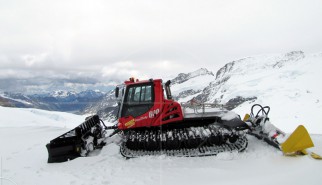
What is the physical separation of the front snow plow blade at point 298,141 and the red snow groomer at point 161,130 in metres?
0.62

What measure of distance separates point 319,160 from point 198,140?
10.2 feet

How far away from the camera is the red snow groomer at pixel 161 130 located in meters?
7.89

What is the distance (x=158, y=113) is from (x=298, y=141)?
4.07 m

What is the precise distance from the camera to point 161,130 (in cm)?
871

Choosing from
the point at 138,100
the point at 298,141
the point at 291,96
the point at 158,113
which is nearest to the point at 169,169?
the point at 158,113

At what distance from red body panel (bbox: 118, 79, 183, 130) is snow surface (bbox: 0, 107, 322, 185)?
1236 mm

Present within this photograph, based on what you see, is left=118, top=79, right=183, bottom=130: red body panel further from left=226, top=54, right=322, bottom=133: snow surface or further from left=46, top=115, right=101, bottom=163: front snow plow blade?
left=226, top=54, right=322, bottom=133: snow surface

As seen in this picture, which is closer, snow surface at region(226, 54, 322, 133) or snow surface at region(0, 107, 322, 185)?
snow surface at region(0, 107, 322, 185)

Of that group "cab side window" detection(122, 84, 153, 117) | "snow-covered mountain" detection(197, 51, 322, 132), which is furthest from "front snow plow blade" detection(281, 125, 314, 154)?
"cab side window" detection(122, 84, 153, 117)

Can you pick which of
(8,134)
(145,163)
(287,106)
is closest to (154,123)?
(145,163)

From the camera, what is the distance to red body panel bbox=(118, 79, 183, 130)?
851 cm

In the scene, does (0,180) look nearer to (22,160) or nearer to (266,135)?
(22,160)

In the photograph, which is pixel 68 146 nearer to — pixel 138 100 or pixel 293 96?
pixel 138 100

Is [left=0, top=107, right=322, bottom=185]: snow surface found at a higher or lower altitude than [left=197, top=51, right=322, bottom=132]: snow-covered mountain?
lower
